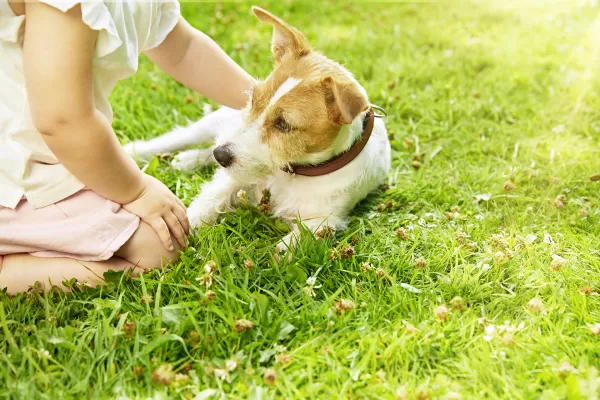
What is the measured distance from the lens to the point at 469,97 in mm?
4664

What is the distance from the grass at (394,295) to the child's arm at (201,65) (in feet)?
1.95

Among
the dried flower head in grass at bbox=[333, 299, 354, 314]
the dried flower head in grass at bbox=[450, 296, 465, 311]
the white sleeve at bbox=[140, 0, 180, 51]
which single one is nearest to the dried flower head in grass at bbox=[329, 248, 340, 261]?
the dried flower head in grass at bbox=[333, 299, 354, 314]

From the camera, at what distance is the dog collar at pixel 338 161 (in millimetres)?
2988

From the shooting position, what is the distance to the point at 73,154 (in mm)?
2270

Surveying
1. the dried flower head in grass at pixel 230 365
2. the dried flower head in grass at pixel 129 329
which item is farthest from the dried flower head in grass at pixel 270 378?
the dried flower head in grass at pixel 129 329

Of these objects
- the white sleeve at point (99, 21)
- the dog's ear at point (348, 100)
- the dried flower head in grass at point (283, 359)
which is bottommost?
the dried flower head in grass at point (283, 359)

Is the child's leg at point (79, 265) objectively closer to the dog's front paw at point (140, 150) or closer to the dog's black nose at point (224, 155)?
the dog's black nose at point (224, 155)

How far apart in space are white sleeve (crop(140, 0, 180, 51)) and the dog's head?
0.40m

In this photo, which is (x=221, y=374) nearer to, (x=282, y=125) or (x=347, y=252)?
(x=347, y=252)

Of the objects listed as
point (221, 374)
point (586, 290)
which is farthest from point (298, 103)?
point (586, 290)

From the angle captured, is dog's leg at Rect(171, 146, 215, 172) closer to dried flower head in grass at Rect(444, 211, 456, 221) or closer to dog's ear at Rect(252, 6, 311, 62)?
dog's ear at Rect(252, 6, 311, 62)

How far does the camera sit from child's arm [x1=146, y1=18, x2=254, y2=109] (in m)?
3.06

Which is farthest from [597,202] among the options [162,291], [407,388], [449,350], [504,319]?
[162,291]

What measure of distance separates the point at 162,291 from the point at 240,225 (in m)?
0.62
